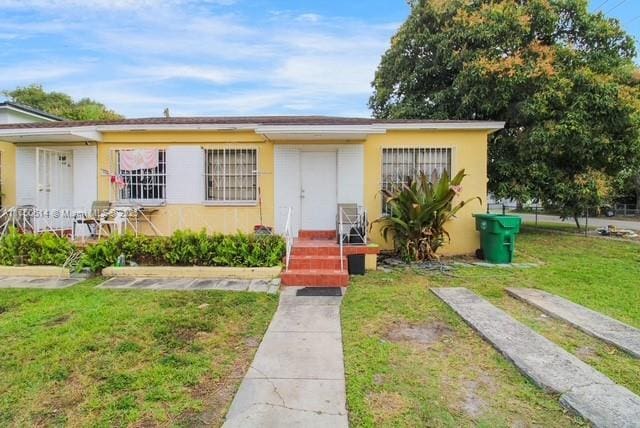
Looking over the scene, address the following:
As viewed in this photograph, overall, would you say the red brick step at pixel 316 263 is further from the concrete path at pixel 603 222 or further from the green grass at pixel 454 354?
the concrete path at pixel 603 222

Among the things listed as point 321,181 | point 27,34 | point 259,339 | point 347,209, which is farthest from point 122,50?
point 259,339

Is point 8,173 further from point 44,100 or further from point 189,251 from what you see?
point 44,100

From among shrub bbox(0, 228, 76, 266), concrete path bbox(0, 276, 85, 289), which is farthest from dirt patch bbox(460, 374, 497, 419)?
shrub bbox(0, 228, 76, 266)

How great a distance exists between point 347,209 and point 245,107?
14.5 meters

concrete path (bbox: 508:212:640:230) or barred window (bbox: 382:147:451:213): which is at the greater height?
barred window (bbox: 382:147:451:213)

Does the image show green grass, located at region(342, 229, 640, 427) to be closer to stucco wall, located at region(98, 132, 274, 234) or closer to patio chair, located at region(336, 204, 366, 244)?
patio chair, located at region(336, 204, 366, 244)

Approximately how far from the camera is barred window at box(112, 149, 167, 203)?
8898 mm

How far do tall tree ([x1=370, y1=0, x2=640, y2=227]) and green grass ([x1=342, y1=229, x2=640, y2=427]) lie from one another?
5.45 m

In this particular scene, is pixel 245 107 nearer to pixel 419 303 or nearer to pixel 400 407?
pixel 419 303

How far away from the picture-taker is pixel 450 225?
9.06 m

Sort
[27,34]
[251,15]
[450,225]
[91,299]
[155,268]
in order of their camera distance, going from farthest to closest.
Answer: [27,34], [251,15], [450,225], [155,268], [91,299]

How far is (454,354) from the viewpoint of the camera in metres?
3.72

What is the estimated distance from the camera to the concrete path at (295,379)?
2598 millimetres

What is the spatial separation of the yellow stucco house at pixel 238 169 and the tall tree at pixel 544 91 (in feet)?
13.4
